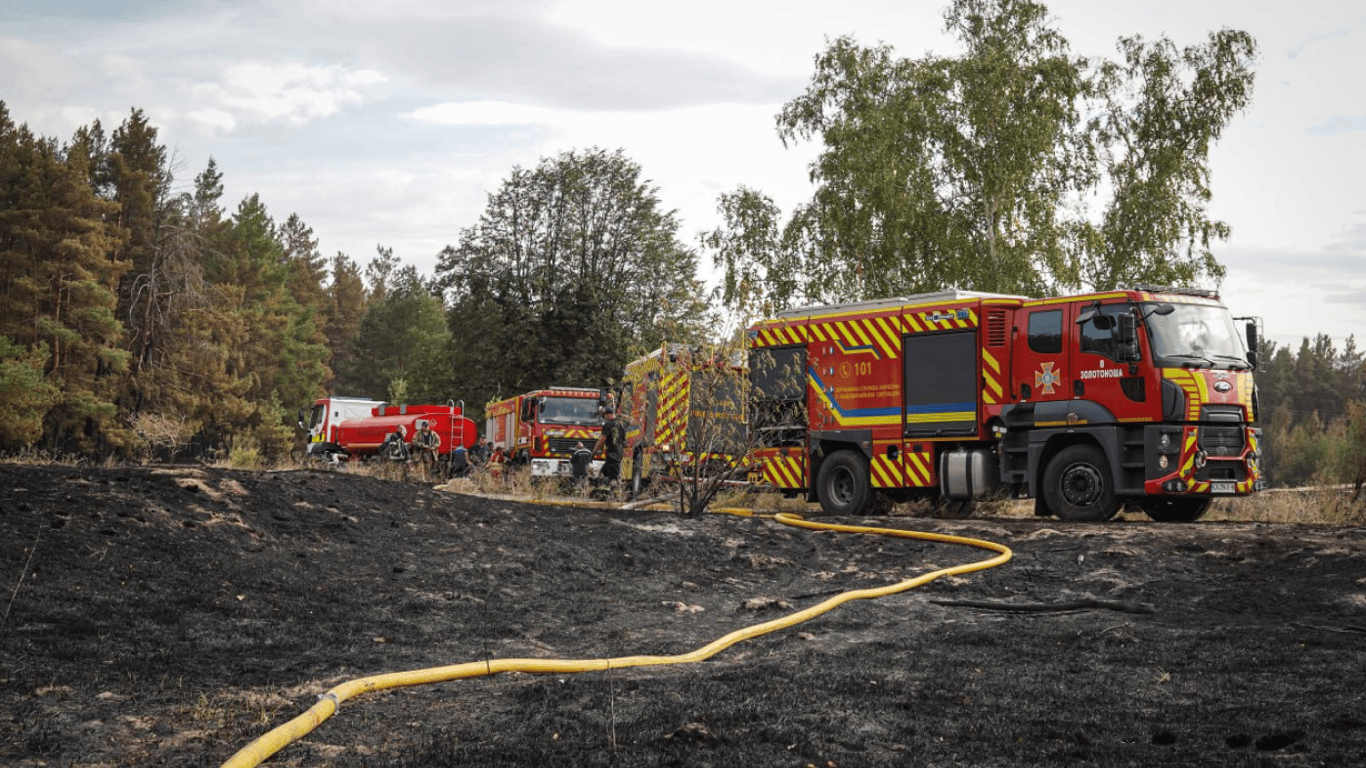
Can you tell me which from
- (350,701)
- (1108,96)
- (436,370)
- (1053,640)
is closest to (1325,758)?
(1053,640)

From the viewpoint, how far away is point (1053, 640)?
23.1 feet

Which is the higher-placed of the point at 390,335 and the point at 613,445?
the point at 390,335

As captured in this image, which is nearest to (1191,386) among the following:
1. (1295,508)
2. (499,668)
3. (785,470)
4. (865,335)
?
(1295,508)

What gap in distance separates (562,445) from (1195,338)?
657 inches

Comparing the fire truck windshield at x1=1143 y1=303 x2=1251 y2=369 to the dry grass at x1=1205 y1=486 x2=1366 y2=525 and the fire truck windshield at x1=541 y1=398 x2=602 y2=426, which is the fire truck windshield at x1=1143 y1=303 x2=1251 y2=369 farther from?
the fire truck windshield at x1=541 y1=398 x2=602 y2=426

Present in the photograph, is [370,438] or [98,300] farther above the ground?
[98,300]

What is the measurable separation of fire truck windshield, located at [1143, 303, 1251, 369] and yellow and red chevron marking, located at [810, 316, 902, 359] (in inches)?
132

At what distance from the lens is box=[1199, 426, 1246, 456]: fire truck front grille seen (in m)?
13.2

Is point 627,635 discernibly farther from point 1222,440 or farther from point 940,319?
point 940,319

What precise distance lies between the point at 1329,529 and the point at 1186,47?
20288 mm

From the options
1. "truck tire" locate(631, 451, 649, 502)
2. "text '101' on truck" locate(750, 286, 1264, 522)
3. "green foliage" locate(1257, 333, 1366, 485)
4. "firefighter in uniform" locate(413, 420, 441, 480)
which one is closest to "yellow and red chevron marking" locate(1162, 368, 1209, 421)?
"text '101' on truck" locate(750, 286, 1264, 522)

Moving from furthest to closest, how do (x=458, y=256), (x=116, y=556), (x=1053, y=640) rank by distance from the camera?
(x=458, y=256), (x=116, y=556), (x=1053, y=640)

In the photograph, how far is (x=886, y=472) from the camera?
15.7 metres

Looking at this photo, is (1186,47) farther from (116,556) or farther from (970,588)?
(116,556)
